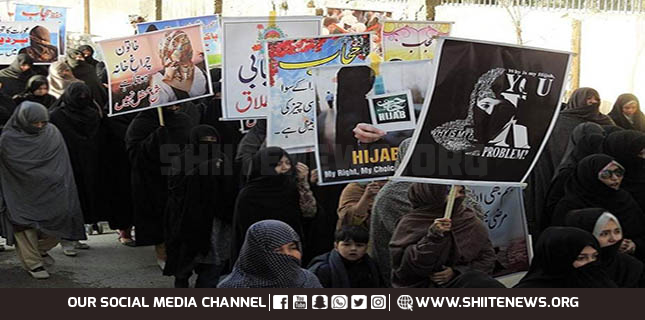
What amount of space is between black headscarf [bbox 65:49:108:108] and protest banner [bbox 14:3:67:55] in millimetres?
1231

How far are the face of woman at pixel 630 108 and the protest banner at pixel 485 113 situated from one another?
3697 millimetres

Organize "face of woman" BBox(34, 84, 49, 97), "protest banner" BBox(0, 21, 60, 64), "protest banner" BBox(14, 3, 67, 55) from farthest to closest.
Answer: "protest banner" BBox(14, 3, 67, 55), "protest banner" BBox(0, 21, 60, 64), "face of woman" BBox(34, 84, 49, 97)

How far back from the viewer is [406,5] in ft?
69.8

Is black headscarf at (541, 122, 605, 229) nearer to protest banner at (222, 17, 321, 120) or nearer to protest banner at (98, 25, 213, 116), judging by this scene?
protest banner at (222, 17, 321, 120)

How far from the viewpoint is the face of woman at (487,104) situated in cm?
555

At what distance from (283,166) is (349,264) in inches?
48.1

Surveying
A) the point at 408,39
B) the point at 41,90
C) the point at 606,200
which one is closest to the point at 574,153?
the point at 606,200

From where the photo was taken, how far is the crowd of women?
17.5ft

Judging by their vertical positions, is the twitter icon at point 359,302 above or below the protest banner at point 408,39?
below

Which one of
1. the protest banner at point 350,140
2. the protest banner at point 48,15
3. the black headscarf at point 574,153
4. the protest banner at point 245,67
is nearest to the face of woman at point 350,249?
the protest banner at point 350,140

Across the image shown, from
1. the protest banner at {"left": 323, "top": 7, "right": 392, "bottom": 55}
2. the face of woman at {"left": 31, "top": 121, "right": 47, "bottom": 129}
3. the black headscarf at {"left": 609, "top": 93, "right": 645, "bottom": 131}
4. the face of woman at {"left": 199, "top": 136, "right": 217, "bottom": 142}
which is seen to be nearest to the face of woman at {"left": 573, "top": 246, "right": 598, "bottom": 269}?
the face of woman at {"left": 199, "top": 136, "right": 217, "bottom": 142}

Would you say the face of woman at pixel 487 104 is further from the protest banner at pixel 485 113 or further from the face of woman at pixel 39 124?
the face of woman at pixel 39 124

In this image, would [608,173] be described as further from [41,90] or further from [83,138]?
[41,90]

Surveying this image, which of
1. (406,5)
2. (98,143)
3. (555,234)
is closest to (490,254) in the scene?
(555,234)
